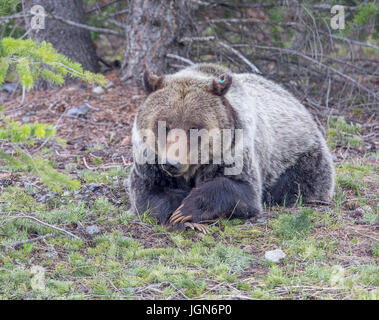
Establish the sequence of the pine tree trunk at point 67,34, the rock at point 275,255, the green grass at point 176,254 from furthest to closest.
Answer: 1. the pine tree trunk at point 67,34
2. the rock at point 275,255
3. the green grass at point 176,254

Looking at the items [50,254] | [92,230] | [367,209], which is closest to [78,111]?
[92,230]

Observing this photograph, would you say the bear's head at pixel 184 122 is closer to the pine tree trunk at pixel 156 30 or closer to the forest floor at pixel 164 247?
the forest floor at pixel 164 247

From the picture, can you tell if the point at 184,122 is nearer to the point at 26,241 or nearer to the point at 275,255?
the point at 275,255

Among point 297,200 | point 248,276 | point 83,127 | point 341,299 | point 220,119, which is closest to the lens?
point 341,299

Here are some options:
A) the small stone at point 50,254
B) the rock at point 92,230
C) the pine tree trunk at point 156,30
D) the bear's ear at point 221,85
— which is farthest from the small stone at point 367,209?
the pine tree trunk at point 156,30

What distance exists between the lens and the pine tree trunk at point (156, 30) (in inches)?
322

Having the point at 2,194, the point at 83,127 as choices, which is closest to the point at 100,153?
the point at 83,127

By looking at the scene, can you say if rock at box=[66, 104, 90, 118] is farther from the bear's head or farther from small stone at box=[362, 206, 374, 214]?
small stone at box=[362, 206, 374, 214]

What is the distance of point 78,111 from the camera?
818 cm

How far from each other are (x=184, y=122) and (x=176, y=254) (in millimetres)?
1168

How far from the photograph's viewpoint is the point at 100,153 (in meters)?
7.16

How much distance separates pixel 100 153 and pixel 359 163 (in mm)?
3396

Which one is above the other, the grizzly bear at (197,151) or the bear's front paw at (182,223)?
the grizzly bear at (197,151)

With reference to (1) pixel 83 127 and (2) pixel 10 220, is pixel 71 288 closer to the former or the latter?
(2) pixel 10 220
